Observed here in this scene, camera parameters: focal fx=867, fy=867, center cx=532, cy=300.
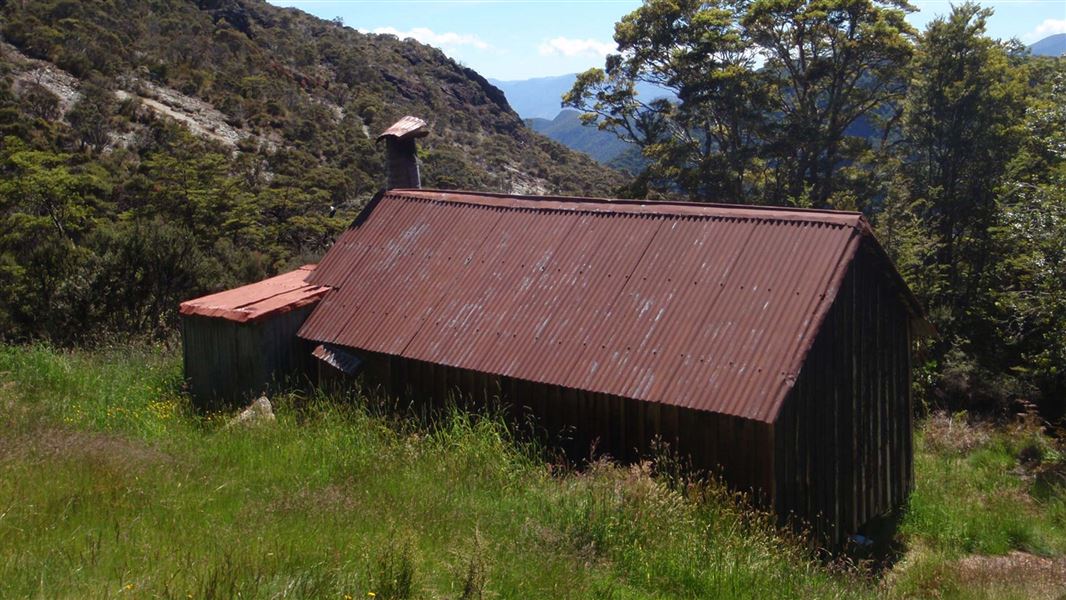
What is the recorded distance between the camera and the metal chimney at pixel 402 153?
13898mm

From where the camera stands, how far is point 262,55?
4738 centimetres

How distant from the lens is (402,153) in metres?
14.0

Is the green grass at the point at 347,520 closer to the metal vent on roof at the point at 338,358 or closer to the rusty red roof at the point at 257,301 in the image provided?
the metal vent on roof at the point at 338,358

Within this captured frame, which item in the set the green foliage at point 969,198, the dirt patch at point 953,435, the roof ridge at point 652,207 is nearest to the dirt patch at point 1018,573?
the roof ridge at point 652,207

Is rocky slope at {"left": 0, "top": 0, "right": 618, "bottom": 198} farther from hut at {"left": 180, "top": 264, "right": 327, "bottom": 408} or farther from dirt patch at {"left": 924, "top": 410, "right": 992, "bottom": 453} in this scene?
dirt patch at {"left": 924, "top": 410, "right": 992, "bottom": 453}

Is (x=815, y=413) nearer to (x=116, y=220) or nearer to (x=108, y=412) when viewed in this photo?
(x=108, y=412)

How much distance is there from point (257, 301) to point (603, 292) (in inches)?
180

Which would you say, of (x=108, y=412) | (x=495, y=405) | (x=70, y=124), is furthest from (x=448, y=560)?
(x=70, y=124)

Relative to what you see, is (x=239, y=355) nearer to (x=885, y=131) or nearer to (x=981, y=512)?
(x=981, y=512)

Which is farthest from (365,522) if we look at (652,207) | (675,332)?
(652,207)

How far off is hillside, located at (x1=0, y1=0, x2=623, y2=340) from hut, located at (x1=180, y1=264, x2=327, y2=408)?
6.39 m

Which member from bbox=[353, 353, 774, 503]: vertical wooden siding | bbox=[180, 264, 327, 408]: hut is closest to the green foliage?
bbox=[353, 353, 774, 503]: vertical wooden siding

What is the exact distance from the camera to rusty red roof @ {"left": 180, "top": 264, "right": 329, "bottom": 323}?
35.3 feet

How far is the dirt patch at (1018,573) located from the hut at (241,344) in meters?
7.83
